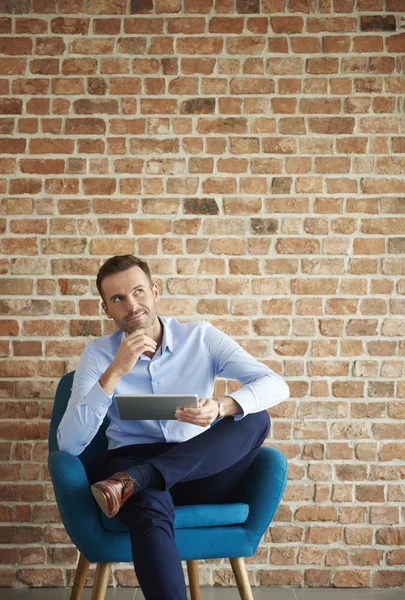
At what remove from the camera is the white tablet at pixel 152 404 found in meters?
2.15

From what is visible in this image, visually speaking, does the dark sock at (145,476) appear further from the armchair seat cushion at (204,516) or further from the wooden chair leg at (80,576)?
the wooden chair leg at (80,576)

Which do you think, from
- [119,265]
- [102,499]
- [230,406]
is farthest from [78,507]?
[119,265]

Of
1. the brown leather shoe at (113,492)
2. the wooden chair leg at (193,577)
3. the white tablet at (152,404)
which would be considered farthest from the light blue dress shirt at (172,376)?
the wooden chair leg at (193,577)

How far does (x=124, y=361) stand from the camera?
2.38 meters

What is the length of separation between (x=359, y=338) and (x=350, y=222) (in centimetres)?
52

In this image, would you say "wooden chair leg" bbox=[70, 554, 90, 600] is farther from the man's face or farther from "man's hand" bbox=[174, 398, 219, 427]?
the man's face

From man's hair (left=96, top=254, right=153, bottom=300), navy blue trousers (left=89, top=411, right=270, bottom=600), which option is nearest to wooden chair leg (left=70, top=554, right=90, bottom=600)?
navy blue trousers (left=89, top=411, right=270, bottom=600)

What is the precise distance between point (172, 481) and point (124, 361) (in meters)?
0.44

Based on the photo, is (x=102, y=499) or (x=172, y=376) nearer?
(x=102, y=499)

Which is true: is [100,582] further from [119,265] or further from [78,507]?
[119,265]

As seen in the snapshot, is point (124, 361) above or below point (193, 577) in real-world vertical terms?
above

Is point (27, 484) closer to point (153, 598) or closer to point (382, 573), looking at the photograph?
point (153, 598)

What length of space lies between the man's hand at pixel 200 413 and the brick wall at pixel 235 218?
32.2 inches

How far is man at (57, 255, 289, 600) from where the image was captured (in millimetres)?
2055
